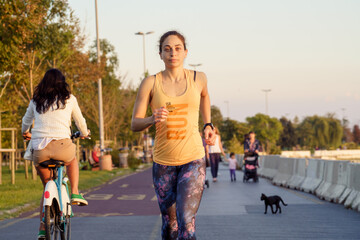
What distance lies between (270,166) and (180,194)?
22165mm

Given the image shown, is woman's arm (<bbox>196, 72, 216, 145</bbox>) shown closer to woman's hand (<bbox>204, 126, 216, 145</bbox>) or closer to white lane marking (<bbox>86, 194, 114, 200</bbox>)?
woman's hand (<bbox>204, 126, 216, 145</bbox>)

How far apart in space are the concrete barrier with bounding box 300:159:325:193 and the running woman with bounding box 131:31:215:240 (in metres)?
12.0

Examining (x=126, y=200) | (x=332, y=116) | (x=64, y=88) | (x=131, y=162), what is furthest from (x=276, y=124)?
(x=64, y=88)

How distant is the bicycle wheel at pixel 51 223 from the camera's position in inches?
266

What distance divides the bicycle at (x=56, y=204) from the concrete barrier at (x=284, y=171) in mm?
14705

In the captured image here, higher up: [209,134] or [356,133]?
[356,133]

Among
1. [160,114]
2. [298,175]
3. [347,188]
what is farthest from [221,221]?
[298,175]

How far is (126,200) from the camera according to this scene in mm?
16016

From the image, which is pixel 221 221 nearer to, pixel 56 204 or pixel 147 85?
pixel 56 204

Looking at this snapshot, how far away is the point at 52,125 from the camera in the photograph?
7176 millimetres

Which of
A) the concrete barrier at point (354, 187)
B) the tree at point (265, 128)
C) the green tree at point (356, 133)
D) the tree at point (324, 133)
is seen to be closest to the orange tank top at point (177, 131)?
the concrete barrier at point (354, 187)

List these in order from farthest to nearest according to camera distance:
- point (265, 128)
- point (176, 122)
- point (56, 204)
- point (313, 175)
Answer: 1. point (265, 128)
2. point (313, 175)
3. point (56, 204)
4. point (176, 122)

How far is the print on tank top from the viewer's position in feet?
17.8

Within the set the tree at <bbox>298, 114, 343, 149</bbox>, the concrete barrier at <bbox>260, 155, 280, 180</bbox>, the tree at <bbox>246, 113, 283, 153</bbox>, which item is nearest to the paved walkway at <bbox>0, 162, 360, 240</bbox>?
the concrete barrier at <bbox>260, 155, 280, 180</bbox>
